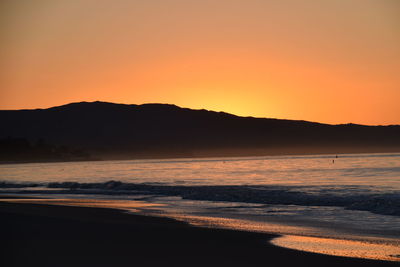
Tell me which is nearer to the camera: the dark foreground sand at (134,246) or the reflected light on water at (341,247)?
the dark foreground sand at (134,246)

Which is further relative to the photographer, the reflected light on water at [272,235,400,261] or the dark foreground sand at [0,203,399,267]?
the reflected light on water at [272,235,400,261]

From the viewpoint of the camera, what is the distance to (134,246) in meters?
12.1

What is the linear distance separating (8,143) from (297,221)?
154 metres

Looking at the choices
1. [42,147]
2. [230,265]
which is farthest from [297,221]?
[42,147]

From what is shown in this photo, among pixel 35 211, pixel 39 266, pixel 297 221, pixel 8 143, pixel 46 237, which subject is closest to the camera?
pixel 39 266

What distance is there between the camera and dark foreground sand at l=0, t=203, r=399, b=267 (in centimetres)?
1048

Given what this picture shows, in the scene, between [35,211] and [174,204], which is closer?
[35,211]

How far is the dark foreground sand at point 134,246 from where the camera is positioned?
1048 cm

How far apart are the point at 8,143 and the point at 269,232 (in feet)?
511

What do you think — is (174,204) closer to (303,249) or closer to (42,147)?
(303,249)

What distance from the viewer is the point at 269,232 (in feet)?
46.1

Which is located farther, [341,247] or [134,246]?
[134,246]

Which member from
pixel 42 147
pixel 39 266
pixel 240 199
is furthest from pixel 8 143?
pixel 39 266

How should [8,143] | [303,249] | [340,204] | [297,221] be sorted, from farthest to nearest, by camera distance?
1. [8,143]
2. [340,204]
3. [297,221]
4. [303,249]
